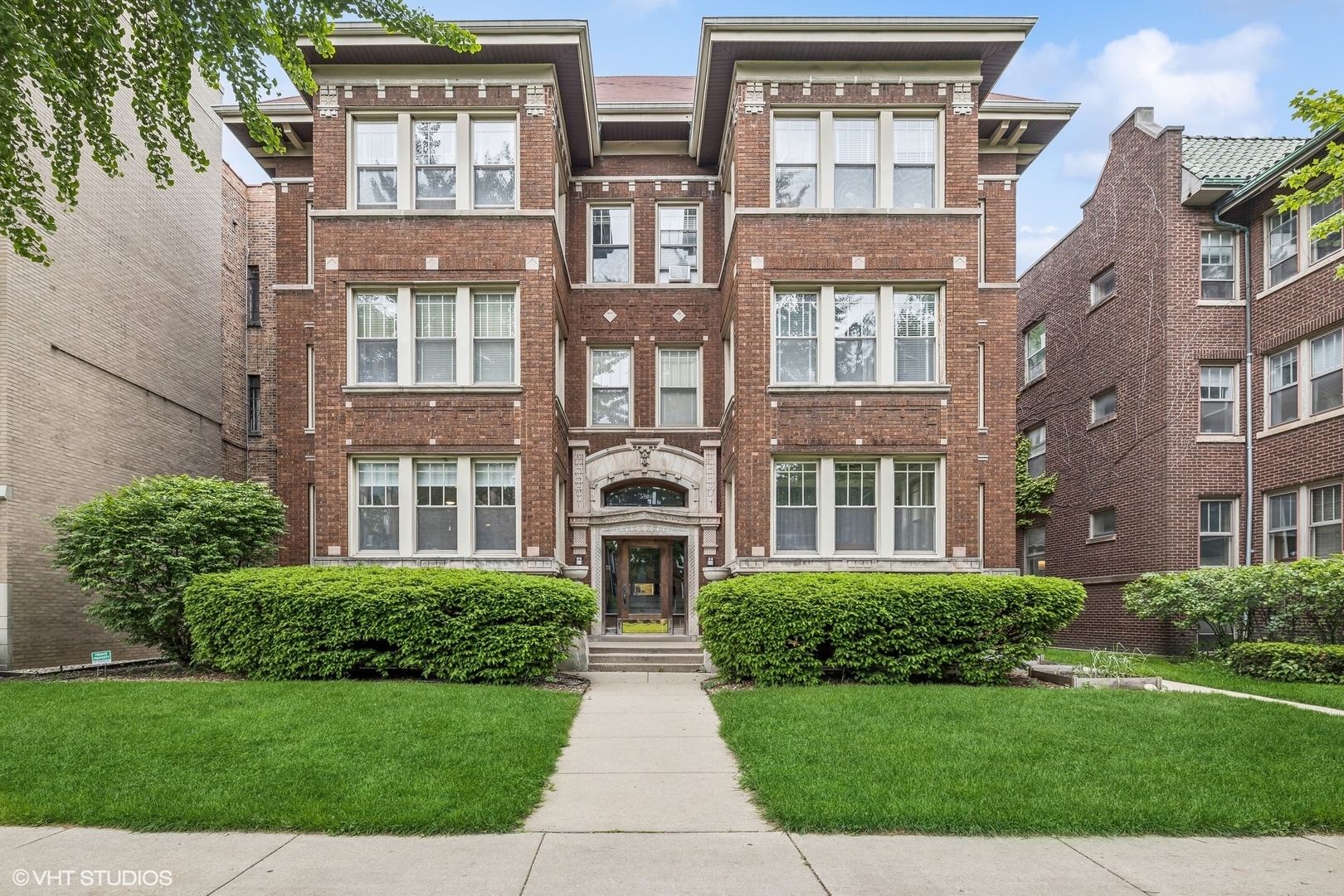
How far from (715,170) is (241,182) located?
487 inches

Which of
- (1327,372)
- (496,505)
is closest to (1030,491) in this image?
(1327,372)

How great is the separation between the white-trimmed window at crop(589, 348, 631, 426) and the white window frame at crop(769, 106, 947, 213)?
4.39 meters

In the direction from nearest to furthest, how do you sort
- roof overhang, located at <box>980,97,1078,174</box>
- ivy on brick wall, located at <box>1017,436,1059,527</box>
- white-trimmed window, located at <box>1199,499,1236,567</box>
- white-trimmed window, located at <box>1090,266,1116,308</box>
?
roof overhang, located at <box>980,97,1078,174</box> → white-trimmed window, located at <box>1199,499,1236,567</box> → white-trimmed window, located at <box>1090,266,1116,308</box> → ivy on brick wall, located at <box>1017,436,1059,527</box>

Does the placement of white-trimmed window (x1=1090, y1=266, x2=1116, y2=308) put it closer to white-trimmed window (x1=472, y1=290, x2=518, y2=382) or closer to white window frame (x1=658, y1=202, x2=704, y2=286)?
white window frame (x1=658, y1=202, x2=704, y2=286)

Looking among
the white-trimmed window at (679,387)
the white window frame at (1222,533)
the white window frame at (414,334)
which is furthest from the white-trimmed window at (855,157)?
the white window frame at (1222,533)

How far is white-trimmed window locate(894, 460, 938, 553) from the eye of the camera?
1353 cm

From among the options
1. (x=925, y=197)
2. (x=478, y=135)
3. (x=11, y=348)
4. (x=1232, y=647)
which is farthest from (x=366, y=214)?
(x=1232, y=647)

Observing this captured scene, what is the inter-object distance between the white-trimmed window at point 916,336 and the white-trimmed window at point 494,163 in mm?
6698

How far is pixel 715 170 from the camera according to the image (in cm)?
1636

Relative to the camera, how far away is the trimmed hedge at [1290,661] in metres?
12.0

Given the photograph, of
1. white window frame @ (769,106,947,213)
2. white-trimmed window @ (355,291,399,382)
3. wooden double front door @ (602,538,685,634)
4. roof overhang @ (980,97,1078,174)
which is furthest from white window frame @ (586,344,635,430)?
roof overhang @ (980,97,1078,174)

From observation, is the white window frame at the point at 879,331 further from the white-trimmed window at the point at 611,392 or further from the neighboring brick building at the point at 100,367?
the neighboring brick building at the point at 100,367

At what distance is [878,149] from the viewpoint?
1368 centimetres

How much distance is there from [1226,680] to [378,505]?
43.7 ft
